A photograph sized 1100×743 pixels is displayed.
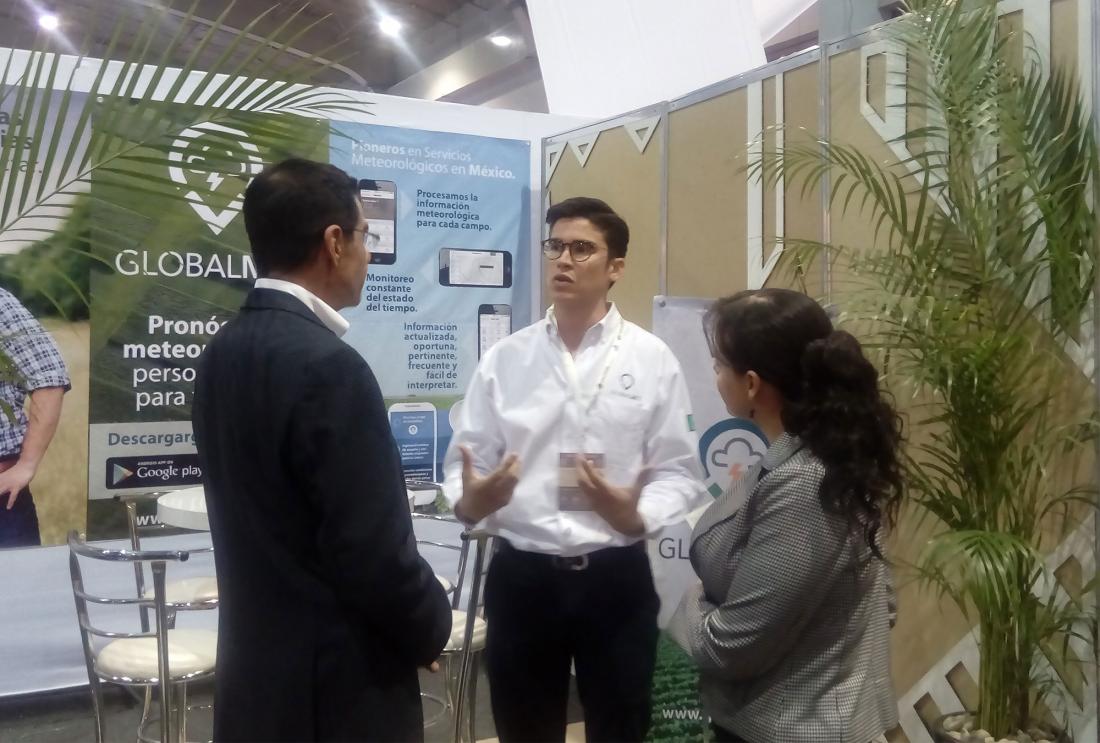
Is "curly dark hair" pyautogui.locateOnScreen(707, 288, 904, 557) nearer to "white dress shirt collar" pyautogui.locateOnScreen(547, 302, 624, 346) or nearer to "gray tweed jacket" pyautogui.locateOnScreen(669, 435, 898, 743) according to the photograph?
"gray tweed jacket" pyautogui.locateOnScreen(669, 435, 898, 743)

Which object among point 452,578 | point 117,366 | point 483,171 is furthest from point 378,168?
point 452,578

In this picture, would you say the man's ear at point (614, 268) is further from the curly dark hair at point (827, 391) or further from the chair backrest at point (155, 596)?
the chair backrest at point (155, 596)

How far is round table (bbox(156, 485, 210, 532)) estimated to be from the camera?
2785mm

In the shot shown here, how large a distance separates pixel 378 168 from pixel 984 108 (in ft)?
8.15

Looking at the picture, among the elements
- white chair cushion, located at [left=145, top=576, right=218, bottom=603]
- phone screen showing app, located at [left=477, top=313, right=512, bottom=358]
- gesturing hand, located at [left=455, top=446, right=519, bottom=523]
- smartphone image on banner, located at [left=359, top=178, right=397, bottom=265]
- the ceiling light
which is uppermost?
the ceiling light

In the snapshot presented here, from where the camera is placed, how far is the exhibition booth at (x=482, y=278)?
2.44m

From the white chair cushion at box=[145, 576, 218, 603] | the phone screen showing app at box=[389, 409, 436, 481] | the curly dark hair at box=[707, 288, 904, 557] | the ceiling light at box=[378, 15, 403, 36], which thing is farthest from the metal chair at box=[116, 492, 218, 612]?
the ceiling light at box=[378, 15, 403, 36]

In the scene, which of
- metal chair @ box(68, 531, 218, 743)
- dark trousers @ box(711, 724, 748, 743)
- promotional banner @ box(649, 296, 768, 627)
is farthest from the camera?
promotional banner @ box(649, 296, 768, 627)

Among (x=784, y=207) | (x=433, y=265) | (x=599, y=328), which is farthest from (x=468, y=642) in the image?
(x=433, y=265)

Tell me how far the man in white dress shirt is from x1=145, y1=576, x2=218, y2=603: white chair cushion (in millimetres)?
1479

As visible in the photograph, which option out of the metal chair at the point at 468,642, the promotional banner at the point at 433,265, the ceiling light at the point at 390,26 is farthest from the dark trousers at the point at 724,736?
the ceiling light at the point at 390,26

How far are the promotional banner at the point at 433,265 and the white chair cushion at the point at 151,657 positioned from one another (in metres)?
1.45

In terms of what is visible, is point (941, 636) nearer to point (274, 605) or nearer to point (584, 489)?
point (584, 489)

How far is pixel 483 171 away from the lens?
4102 millimetres
